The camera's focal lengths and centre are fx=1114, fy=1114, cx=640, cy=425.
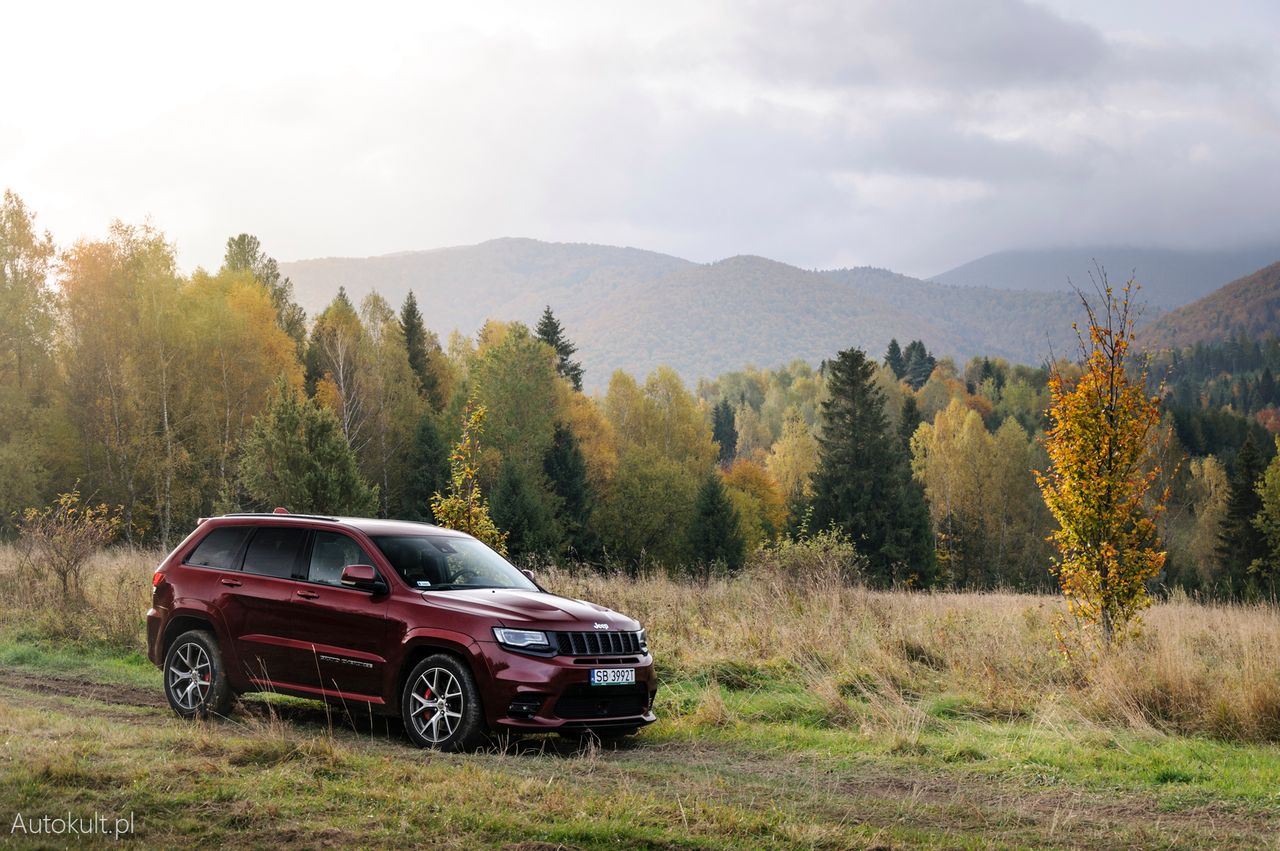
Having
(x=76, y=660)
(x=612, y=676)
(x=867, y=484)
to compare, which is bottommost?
(x=76, y=660)

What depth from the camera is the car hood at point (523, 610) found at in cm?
928

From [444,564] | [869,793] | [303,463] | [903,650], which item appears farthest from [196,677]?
[303,463]

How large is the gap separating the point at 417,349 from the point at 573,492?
15053mm

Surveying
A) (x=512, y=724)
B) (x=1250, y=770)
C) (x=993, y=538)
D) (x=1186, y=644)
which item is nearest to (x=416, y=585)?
(x=512, y=724)

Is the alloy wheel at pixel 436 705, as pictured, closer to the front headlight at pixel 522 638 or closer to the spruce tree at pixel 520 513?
the front headlight at pixel 522 638

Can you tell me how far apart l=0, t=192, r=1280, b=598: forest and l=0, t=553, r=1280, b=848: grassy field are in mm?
11377

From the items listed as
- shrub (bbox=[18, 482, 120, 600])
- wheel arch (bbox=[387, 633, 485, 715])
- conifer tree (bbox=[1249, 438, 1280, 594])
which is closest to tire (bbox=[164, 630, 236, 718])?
wheel arch (bbox=[387, 633, 485, 715])

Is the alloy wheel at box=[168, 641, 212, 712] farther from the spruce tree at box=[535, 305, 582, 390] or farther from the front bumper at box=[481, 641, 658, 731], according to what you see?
the spruce tree at box=[535, 305, 582, 390]

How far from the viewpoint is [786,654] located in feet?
44.0

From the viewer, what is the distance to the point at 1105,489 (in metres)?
13.2

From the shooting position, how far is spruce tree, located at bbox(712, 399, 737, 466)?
13012 centimetres

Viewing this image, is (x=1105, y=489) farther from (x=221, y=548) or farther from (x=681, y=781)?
(x=221, y=548)

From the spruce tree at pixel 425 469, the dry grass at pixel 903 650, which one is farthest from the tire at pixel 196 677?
the spruce tree at pixel 425 469

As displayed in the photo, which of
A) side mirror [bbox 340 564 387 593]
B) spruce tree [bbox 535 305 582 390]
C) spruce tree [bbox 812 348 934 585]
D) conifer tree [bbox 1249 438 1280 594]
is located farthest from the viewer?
spruce tree [bbox 535 305 582 390]
